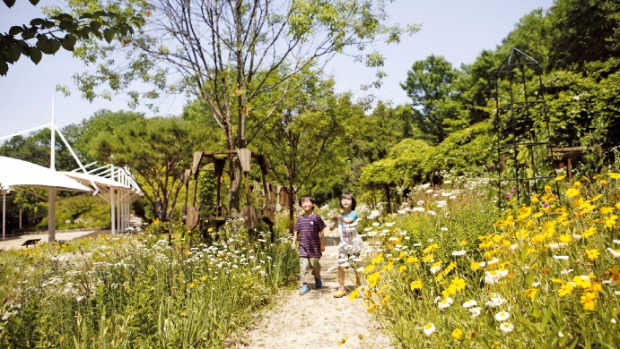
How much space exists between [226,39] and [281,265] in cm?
436

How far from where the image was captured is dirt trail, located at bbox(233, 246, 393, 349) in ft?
12.1

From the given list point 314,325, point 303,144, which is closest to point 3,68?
point 314,325

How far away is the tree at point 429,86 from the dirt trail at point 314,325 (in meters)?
30.2

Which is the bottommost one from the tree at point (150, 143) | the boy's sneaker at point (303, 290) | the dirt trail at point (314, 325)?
the dirt trail at point (314, 325)

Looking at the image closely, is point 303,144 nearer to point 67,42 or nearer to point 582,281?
point 67,42

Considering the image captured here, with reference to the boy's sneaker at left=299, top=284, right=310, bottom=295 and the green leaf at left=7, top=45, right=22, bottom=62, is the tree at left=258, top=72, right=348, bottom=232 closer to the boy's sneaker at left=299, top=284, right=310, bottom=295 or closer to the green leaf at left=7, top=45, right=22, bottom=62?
the boy's sneaker at left=299, top=284, right=310, bottom=295

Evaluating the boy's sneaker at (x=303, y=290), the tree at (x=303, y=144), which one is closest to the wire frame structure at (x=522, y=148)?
the boy's sneaker at (x=303, y=290)

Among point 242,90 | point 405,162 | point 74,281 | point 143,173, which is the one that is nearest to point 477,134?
point 405,162

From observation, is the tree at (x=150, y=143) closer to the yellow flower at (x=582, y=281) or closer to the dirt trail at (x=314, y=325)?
the dirt trail at (x=314, y=325)

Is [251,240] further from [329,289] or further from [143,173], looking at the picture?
[143,173]

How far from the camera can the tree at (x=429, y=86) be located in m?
33.8

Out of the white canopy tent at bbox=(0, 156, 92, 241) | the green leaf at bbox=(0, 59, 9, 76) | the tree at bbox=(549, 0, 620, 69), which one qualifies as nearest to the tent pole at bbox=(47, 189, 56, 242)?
the white canopy tent at bbox=(0, 156, 92, 241)

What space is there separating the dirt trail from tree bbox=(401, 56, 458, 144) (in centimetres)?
3023

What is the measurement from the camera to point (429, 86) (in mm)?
34094
